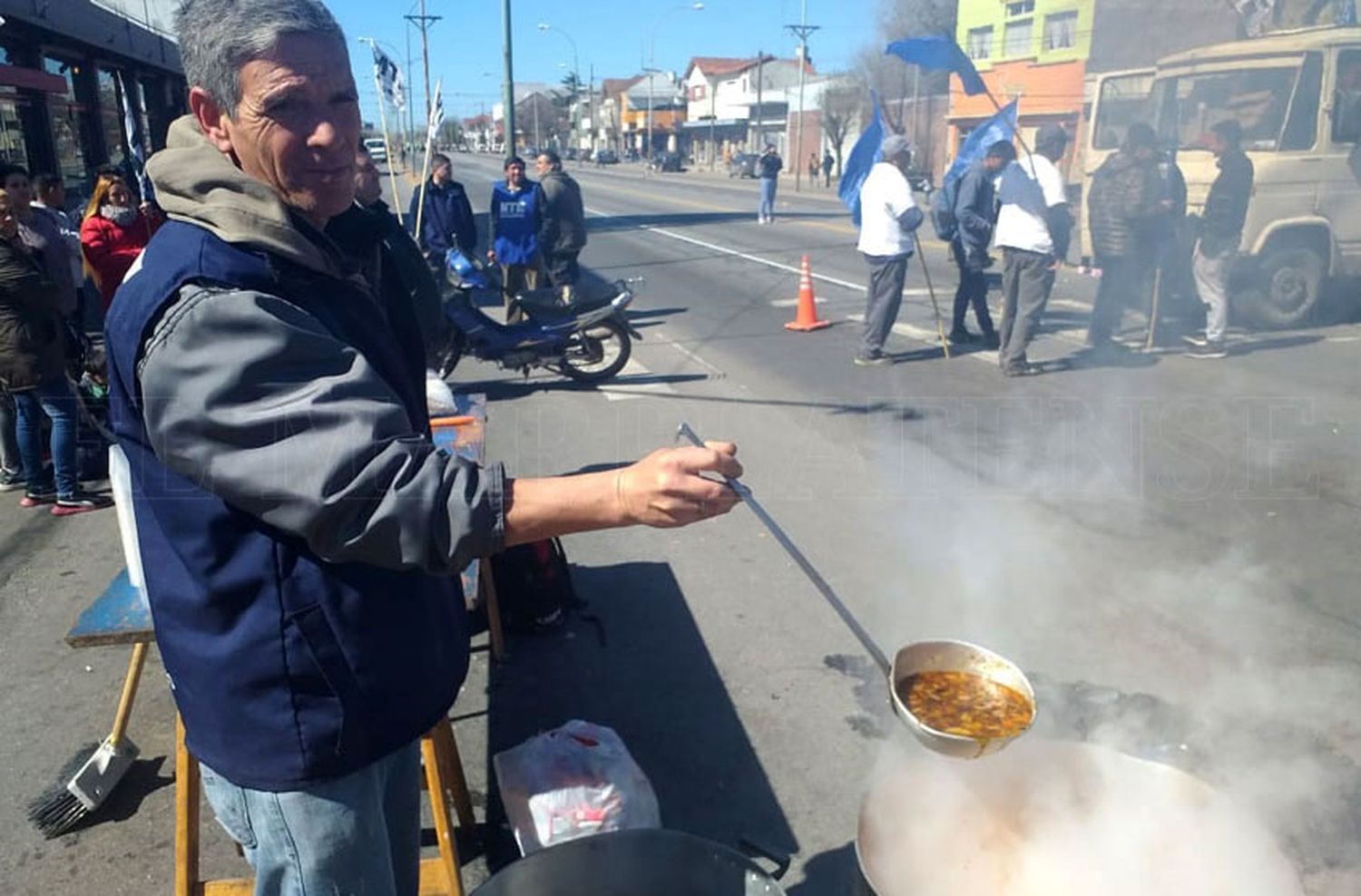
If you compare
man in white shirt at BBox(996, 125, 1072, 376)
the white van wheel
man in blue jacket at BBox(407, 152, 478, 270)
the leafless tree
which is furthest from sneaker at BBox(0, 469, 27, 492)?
the leafless tree

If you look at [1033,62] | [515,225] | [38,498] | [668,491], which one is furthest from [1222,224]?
[1033,62]

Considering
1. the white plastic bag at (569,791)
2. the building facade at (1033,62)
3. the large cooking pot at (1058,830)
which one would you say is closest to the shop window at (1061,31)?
the building facade at (1033,62)

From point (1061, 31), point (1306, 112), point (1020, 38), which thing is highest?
point (1020, 38)

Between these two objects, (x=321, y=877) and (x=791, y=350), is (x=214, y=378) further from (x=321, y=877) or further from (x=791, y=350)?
(x=791, y=350)

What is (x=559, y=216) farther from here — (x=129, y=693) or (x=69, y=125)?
(x=129, y=693)

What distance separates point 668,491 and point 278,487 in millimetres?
540

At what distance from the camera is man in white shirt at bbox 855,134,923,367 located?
27.8 ft

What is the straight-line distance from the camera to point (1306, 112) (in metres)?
9.75

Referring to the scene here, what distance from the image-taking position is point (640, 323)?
11.5m

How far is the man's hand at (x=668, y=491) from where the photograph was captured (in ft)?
4.69

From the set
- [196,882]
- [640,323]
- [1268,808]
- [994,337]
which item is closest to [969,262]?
[994,337]

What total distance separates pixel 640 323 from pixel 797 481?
5.96 meters

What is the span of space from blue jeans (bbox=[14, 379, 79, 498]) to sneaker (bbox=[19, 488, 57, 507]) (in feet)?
0.07

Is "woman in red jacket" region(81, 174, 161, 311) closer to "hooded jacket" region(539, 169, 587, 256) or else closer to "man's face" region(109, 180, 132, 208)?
"man's face" region(109, 180, 132, 208)
